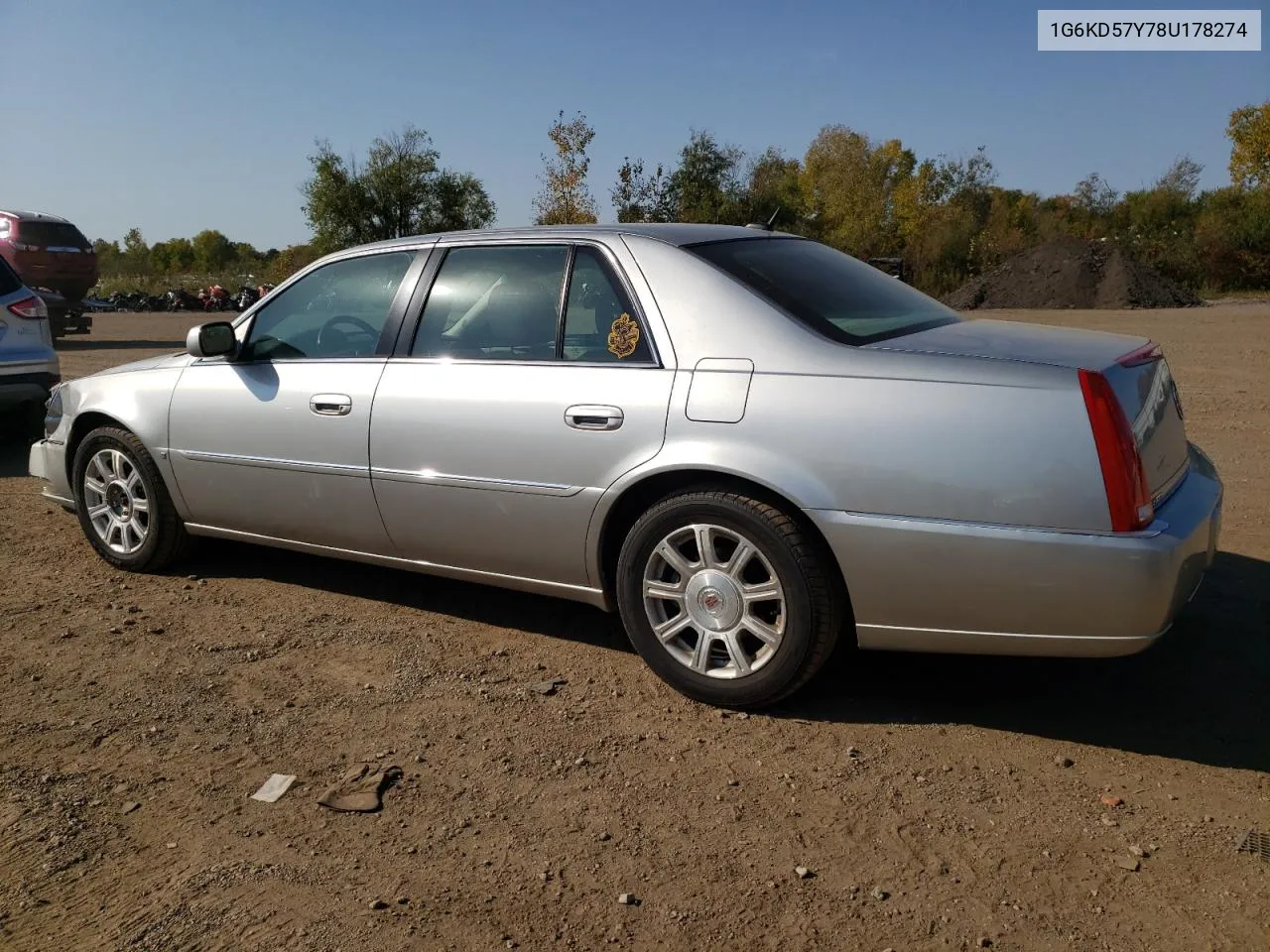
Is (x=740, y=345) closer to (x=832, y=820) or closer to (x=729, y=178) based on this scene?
(x=832, y=820)

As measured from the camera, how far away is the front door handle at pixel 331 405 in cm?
459

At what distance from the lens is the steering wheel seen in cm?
473

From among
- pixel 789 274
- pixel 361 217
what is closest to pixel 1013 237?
pixel 361 217

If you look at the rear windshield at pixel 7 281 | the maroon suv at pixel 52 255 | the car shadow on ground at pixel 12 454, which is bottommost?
the car shadow on ground at pixel 12 454

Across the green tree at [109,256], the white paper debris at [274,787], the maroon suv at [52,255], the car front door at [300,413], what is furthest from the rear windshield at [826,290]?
the green tree at [109,256]

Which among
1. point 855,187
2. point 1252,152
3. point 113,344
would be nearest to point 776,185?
point 855,187

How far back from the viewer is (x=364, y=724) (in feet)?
12.4

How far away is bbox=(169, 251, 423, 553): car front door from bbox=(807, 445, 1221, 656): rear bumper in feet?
6.78

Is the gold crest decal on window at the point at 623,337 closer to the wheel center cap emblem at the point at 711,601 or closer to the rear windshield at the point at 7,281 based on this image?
the wheel center cap emblem at the point at 711,601

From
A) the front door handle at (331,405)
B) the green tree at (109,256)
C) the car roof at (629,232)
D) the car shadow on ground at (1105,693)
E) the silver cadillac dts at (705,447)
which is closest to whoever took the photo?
the silver cadillac dts at (705,447)

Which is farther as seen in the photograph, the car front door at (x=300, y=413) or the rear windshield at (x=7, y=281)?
A: the rear windshield at (x=7, y=281)

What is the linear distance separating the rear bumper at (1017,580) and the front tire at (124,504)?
3.37 meters

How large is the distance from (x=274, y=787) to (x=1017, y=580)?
2.29m

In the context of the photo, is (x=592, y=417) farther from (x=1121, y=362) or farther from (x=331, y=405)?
(x=1121, y=362)
